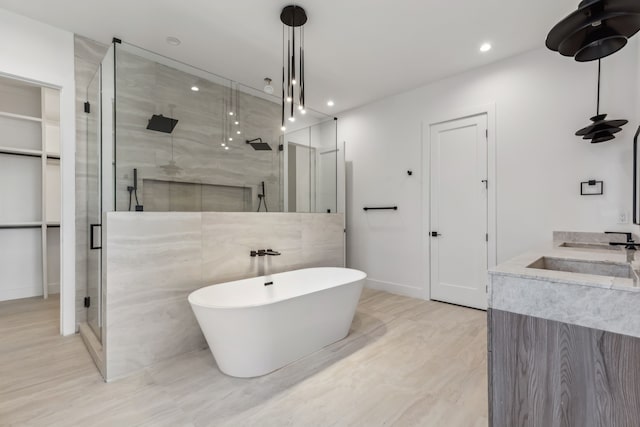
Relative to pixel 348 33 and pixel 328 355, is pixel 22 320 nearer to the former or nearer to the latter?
pixel 328 355

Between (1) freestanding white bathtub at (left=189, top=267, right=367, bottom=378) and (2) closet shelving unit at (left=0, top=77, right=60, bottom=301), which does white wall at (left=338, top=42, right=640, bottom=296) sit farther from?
(2) closet shelving unit at (left=0, top=77, right=60, bottom=301)

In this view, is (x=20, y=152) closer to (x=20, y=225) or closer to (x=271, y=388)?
(x=20, y=225)

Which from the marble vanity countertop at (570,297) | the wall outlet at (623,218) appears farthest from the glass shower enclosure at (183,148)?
the wall outlet at (623,218)

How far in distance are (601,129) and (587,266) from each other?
1.44 m

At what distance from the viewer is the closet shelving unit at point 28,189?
3.69 m

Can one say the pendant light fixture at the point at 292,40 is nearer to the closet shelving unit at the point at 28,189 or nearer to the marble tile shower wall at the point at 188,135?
the marble tile shower wall at the point at 188,135

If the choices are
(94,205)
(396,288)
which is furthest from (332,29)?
(396,288)

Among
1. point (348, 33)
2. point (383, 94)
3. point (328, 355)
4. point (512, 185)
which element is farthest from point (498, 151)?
point (328, 355)

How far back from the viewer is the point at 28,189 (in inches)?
152

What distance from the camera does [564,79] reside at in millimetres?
2838

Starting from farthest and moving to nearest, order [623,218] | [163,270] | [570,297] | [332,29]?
1. [332,29]
2. [623,218]
3. [163,270]
4. [570,297]

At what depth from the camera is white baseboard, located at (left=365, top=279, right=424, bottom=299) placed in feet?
12.9

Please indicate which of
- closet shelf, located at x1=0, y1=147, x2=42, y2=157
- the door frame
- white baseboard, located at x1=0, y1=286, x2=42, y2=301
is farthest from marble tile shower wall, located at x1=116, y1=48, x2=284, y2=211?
white baseboard, located at x1=0, y1=286, x2=42, y2=301

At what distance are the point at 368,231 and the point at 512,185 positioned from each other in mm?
2005
